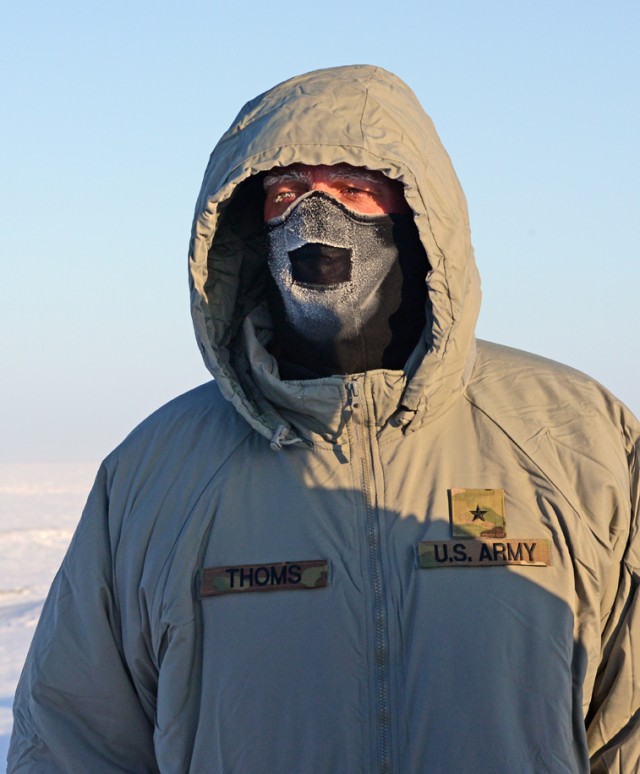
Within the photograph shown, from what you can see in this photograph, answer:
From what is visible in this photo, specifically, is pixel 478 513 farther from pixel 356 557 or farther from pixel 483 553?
pixel 356 557

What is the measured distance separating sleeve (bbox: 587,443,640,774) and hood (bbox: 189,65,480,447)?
1.80 ft

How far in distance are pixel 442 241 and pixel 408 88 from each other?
0.49m

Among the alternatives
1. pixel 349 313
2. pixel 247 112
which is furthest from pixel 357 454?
pixel 247 112

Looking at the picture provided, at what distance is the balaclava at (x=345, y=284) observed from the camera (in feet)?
10.3

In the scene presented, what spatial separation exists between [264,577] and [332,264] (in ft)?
2.36

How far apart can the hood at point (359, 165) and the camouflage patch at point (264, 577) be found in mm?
293

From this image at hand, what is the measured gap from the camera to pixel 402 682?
2.81 meters

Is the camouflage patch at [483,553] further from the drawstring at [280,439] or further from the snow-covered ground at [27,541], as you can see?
the snow-covered ground at [27,541]

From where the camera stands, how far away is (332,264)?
313cm

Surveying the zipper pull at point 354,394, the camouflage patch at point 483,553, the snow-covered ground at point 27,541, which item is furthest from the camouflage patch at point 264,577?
the snow-covered ground at point 27,541

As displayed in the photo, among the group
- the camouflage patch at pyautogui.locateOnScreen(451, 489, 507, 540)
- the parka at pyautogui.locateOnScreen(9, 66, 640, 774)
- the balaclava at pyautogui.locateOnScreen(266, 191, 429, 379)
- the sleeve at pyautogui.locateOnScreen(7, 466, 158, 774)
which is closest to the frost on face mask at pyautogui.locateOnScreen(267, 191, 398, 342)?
the balaclava at pyautogui.locateOnScreen(266, 191, 429, 379)

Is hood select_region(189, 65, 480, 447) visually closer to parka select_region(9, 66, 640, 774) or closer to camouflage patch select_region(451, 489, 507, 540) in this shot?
parka select_region(9, 66, 640, 774)

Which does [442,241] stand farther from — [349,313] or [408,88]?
[408,88]

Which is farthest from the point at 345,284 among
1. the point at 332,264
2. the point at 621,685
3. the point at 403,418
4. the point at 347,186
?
the point at 621,685
